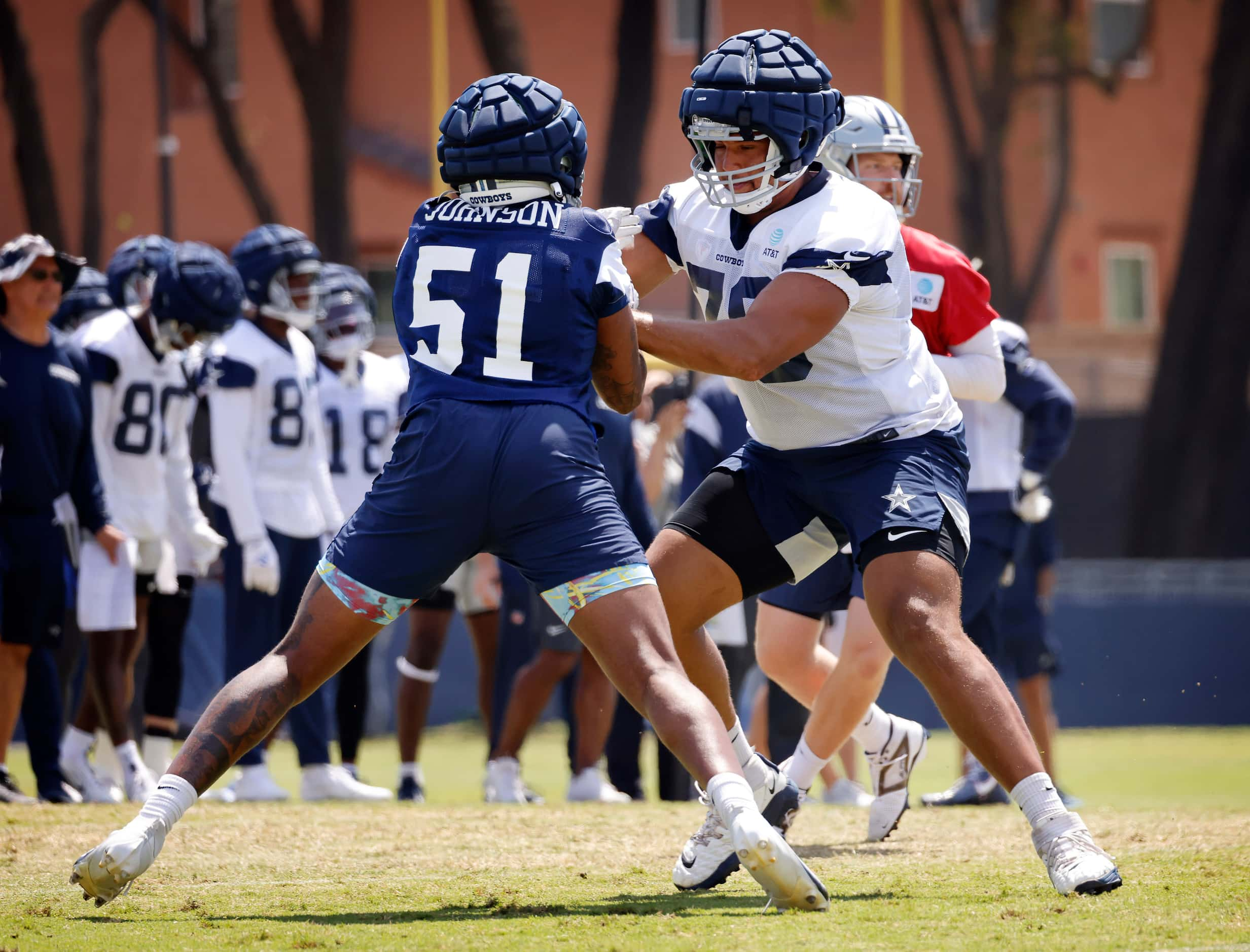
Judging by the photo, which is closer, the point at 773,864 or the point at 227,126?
the point at 773,864

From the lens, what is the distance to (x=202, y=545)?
7965 mm

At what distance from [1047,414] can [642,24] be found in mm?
11060

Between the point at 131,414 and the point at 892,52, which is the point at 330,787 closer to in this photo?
the point at 131,414

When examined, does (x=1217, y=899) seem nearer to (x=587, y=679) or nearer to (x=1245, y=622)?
(x=587, y=679)

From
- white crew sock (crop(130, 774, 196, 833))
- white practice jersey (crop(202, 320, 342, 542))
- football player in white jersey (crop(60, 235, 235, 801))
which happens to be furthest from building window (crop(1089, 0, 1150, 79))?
white crew sock (crop(130, 774, 196, 833))

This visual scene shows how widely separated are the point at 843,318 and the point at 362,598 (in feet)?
4.74

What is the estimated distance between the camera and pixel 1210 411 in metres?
17.6

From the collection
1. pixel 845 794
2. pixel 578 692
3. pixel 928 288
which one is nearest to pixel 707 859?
pixel 928 288

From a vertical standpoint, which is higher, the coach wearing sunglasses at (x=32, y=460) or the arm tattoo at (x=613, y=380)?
the arm tattoo at (x=613, y=380)

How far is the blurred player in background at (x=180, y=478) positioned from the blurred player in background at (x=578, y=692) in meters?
1.52

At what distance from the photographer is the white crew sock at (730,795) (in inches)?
146

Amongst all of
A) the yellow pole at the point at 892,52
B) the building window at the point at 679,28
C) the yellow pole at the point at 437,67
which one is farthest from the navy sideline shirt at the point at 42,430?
the yellow pole at the point at 892,52

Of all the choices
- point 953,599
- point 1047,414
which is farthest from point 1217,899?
point 1047,414

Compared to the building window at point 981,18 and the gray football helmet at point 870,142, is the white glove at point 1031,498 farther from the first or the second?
the building window at point 981,18
